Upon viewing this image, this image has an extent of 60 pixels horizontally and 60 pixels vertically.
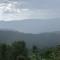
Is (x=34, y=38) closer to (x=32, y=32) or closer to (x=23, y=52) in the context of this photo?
(x=32, y=32)

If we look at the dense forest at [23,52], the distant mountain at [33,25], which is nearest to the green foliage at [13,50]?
the dense forest at [23,52]

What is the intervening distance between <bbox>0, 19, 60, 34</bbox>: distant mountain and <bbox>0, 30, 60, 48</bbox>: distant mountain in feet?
0.19

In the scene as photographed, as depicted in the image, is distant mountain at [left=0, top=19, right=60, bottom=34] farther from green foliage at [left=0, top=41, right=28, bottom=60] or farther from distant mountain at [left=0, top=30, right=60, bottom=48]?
green foliage at [left=0, top=41, right=28, bottom=60]

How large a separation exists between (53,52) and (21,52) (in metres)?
0.43

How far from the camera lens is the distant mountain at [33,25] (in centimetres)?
196

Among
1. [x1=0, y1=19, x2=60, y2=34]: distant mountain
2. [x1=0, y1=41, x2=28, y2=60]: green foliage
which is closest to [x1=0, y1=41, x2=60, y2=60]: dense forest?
[x1=0, y1=41, x2=28, y2=60]: green foliage

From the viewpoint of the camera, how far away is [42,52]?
6.45 feet

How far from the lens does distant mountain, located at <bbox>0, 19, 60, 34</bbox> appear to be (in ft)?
6.45

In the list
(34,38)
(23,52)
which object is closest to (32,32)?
(34,38)

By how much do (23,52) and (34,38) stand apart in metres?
0.25

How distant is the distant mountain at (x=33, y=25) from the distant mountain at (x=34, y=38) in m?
0.06

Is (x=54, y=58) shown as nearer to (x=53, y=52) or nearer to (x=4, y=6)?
(x=53, y=52)

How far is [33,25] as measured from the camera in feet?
6.51

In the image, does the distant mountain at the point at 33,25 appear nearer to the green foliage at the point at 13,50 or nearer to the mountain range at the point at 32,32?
the mountain range at the point at 32,32
